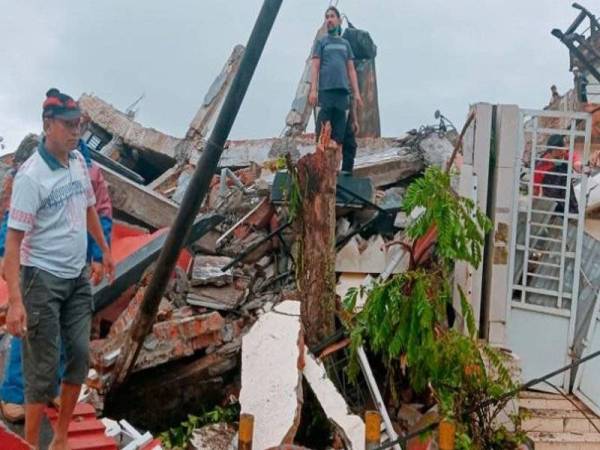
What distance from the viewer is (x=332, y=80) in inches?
259

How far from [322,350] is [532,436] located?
5.55ft

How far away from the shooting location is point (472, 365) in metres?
4.61

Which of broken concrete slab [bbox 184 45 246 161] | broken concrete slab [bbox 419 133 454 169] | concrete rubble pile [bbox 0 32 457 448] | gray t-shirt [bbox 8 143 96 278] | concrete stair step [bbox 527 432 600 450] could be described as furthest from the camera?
broken concrete slab [bbox 184 45 246 161]

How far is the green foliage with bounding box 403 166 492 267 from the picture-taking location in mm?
4707

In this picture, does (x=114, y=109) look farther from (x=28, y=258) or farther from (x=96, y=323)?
(x=28, y=258)

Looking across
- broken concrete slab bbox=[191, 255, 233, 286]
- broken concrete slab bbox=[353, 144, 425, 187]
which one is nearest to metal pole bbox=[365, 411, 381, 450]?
broken concrete slab bbox=[191, 255, 233, 286]

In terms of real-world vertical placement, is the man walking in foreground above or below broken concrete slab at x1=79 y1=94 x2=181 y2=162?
below

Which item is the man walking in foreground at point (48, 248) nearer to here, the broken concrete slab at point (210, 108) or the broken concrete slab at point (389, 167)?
the broken concrete slab at point (389, 167)

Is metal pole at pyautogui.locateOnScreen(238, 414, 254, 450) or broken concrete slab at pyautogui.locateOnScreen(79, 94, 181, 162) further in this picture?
broken concrete slab at pyautogui.locateOnScreen(79, 94, 181, 162)

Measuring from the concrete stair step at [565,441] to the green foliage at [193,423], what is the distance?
7.30 ft

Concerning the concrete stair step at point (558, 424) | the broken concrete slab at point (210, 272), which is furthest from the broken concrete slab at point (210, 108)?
the concrete stair step at point (558, 424)

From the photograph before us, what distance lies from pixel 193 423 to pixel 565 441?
2.77m

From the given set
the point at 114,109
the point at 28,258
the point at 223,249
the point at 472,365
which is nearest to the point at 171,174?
the point at 114,109

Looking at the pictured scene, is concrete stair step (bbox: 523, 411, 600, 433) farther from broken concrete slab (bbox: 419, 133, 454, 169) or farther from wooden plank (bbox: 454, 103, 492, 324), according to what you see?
broken concrete slab (bbox: 419, 133, 454, 169)
